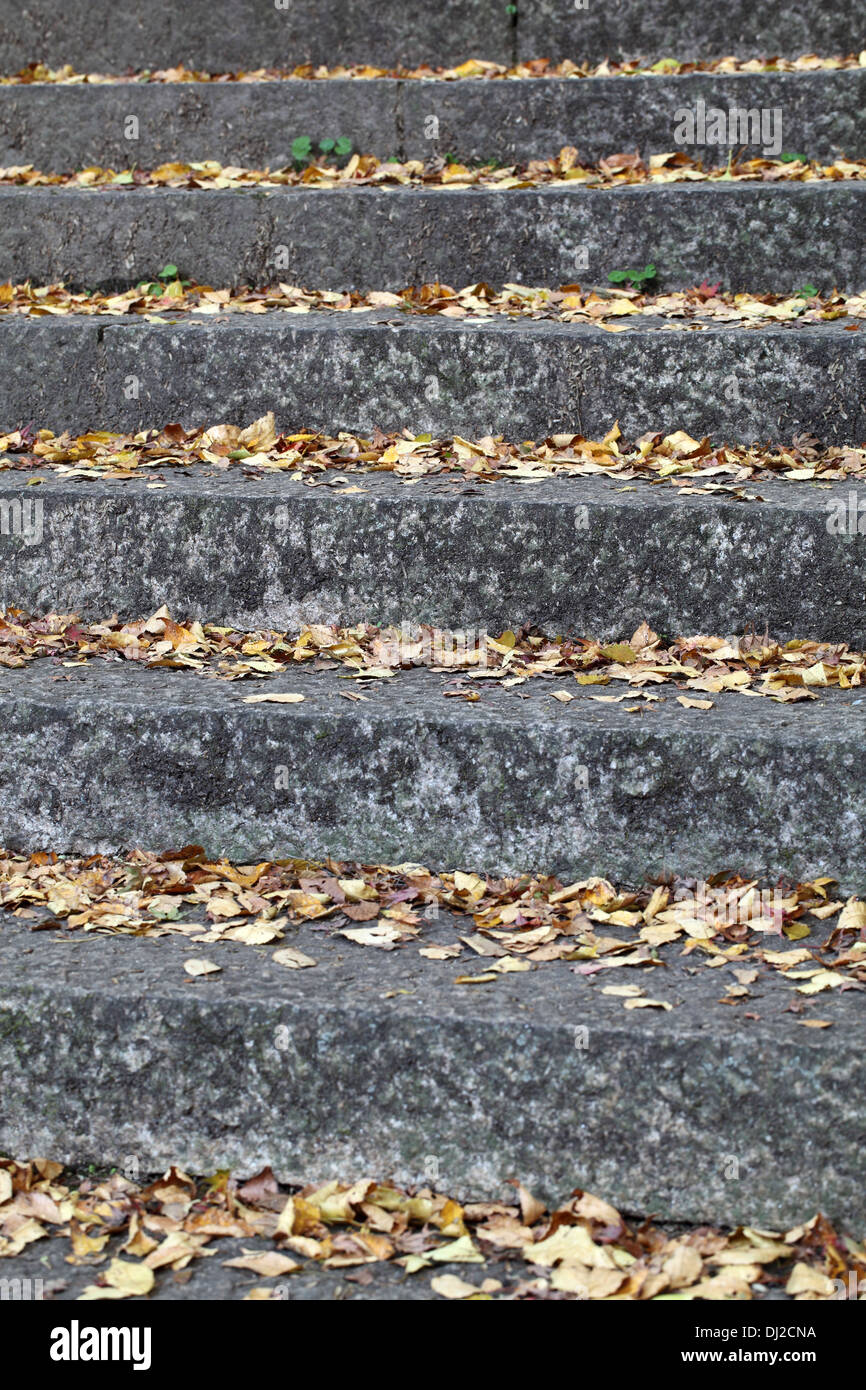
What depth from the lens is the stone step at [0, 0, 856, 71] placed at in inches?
218

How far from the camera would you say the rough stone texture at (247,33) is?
579cm

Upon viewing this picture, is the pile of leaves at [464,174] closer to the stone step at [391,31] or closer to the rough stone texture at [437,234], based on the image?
the rough stone texture at [437,234]

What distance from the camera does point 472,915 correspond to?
289 centimetres

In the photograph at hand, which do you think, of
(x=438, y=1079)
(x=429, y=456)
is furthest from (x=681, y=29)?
(x=438, y=1079)

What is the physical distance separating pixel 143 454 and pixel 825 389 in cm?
199

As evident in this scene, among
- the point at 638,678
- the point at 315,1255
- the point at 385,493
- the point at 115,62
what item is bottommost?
the point at 315,1255

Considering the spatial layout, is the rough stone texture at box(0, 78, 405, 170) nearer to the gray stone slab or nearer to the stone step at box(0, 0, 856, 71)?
the gray stone slab

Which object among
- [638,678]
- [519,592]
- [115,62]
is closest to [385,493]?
[519,592]

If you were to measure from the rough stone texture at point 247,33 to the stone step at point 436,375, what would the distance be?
1976 millimetres

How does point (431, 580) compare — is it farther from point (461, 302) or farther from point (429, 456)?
point (461, 302)

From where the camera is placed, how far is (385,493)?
368cm

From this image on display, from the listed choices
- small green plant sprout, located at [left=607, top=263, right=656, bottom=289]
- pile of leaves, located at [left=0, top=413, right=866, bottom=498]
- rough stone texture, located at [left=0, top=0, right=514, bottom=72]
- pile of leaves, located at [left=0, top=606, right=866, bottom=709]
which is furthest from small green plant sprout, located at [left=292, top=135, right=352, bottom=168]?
pile of leaves, located at [left=0, top=606, right=866, bottom=709]

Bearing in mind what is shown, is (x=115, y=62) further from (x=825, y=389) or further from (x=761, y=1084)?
(x=761, y=1084)

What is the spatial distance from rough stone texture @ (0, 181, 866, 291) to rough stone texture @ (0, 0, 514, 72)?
1252 millimetres
